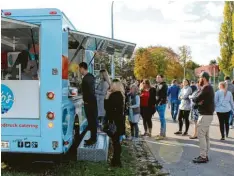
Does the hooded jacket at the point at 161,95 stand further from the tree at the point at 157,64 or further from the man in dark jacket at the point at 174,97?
the tree at the point at 157,64

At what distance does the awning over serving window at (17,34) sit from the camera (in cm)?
545

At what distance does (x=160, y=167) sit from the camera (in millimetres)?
6695

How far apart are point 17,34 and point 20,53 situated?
341 millimetres

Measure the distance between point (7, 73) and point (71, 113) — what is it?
1453 mm

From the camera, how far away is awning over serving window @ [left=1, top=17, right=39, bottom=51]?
5.45 metres

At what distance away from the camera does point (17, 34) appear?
225 inches

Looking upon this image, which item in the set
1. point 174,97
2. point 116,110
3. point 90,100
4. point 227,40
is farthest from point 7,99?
point 227,40

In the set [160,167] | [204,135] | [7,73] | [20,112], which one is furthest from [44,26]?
[204,135]

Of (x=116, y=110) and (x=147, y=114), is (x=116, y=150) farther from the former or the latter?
(x=147, y=114)

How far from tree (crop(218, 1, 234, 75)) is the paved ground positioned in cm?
3206

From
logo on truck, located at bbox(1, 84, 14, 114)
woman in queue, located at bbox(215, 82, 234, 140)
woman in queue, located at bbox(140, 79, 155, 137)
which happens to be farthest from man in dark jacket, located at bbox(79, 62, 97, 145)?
woman in queue, located at bbox(215, 82, 234, 140)

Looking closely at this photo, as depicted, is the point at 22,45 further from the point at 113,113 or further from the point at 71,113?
the point at 113,113

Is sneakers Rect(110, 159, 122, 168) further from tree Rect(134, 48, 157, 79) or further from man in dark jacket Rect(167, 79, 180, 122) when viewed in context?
tree Rect(134, 48, 157, 79)

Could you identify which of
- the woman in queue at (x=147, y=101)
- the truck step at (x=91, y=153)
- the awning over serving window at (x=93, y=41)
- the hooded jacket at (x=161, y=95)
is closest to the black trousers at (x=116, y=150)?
the truck step at (x=91, y=153)
